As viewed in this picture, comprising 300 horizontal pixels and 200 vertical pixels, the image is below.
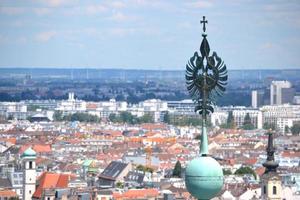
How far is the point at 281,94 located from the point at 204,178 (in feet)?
510

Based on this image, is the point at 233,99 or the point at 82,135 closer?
the point at 82,135

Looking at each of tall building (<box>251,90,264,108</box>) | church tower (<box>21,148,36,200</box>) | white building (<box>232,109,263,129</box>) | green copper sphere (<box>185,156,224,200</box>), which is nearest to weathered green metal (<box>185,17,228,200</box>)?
green copper sphere (<box>185,156,224,200</box>)

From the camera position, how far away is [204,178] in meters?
5.30

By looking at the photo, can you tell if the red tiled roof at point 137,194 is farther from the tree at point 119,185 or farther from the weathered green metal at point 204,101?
the weathered green metal at point 204,101

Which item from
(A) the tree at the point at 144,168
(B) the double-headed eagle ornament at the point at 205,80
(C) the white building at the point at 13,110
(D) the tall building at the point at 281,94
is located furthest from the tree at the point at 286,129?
(B) the double-headed eagle ornament at the point at 205,80

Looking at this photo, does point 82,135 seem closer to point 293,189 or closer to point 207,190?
point 293,189

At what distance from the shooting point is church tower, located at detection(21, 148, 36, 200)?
41750 millimetres

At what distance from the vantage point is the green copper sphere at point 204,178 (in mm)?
5309

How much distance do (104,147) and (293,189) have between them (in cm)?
4083

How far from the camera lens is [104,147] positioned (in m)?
82.9

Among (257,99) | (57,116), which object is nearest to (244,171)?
(57,116)

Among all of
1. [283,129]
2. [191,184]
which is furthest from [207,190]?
[283,129]

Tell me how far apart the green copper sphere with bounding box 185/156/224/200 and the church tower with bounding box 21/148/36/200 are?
3634cm

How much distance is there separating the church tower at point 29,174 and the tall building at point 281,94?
371 ft
